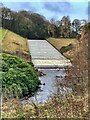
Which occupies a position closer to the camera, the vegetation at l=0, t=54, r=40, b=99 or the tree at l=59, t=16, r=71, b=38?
the vegetation at l=0, t=54, r=40, b=99

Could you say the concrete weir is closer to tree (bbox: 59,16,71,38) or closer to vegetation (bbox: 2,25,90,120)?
tree (bbox: 59,16,71,38)

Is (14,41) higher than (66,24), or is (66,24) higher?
(66,24)

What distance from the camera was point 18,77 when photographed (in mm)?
7492

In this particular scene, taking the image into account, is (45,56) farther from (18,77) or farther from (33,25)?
(18,77)

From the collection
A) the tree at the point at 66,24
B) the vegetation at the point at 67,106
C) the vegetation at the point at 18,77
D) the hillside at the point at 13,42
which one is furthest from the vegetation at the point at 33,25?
the vegetation at the point at 67,106

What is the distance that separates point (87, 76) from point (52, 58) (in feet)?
29.8

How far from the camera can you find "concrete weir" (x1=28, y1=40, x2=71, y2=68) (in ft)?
39.2

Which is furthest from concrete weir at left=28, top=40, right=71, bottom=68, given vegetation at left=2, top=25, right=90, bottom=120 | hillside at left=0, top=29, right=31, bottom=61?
vegetation at left=2, top=25, right=90, bottom=120

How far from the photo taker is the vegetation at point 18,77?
692 cm

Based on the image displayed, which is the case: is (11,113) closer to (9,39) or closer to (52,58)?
(52,58)

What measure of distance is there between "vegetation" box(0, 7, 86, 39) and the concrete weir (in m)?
0.38

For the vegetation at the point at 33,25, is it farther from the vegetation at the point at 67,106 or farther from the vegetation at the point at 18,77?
the vegetation at the point at 67,106

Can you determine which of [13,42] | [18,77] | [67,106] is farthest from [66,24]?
[67,106]

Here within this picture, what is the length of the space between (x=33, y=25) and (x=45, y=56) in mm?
1385
